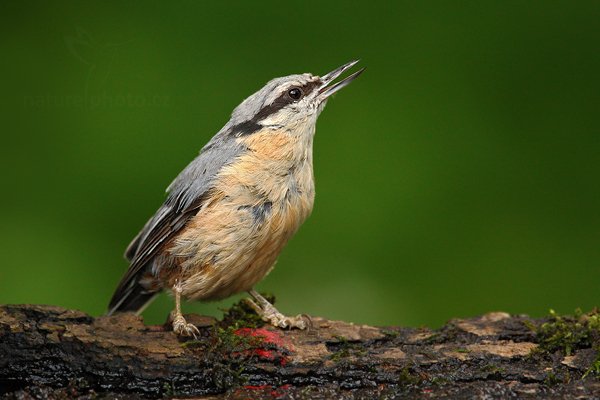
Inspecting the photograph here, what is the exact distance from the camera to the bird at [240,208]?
4953 mm

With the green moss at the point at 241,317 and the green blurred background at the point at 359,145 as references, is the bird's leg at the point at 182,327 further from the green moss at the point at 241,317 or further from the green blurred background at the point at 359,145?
the green blurred background at the point at 359,145

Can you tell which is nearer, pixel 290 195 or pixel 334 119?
pixel 290 195

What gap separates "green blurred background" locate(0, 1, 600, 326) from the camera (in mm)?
6125

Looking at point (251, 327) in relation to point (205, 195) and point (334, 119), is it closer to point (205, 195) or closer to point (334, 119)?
point (205, 195)

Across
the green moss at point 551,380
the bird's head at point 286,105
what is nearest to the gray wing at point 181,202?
the bird's head at point 286,105

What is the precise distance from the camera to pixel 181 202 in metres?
5.21

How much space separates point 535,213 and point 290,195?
2.26 metres

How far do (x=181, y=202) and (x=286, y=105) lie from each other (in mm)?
946

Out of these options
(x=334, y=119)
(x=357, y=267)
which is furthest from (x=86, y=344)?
(x=334, y=119)

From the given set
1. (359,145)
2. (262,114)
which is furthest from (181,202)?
(359,145)

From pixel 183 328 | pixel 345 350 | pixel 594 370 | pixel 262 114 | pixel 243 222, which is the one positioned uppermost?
pixel 262 114

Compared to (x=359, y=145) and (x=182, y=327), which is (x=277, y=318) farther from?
(x=359, y=145)

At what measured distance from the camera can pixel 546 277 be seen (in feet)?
20.2

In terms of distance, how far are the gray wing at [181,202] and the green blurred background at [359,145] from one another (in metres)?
0.78
